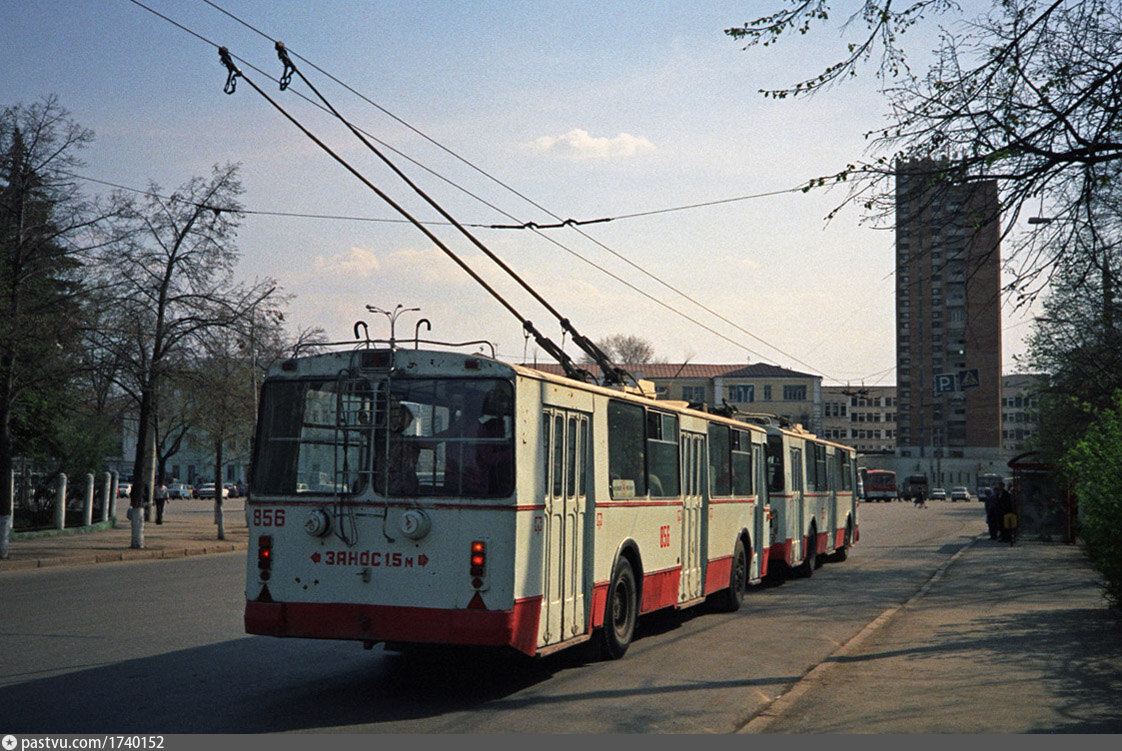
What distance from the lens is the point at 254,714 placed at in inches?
315

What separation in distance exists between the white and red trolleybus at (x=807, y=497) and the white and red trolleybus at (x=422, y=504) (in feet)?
30.9

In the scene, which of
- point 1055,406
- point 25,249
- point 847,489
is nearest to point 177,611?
point 25,249

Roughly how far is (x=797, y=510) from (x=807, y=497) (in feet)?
3.36

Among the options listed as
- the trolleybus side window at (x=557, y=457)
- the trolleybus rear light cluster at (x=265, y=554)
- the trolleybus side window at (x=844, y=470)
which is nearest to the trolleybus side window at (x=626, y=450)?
the trolleybus side window at (x=557, y=457)

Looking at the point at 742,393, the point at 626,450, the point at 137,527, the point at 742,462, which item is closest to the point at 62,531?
Result: the point at 137,527

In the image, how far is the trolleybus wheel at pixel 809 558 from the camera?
21938mm

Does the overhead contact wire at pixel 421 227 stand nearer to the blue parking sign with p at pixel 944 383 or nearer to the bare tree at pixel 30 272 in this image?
the bare tree at pixel 30 272

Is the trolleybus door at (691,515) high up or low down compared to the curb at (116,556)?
up

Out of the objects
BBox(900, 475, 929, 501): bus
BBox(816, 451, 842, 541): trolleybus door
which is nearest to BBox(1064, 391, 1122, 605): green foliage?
BBox(816, 451, 842, 541): trolleybus door

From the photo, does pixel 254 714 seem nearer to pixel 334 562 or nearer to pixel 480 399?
pixel 334 562

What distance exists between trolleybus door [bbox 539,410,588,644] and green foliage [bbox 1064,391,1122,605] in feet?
22.2

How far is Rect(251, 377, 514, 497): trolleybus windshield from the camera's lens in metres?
8.91

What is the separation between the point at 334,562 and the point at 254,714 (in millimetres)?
1434

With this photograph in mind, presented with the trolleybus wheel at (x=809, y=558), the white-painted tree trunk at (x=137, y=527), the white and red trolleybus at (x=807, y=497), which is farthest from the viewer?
the white-painted tree trunk at (x=137, y=527)
